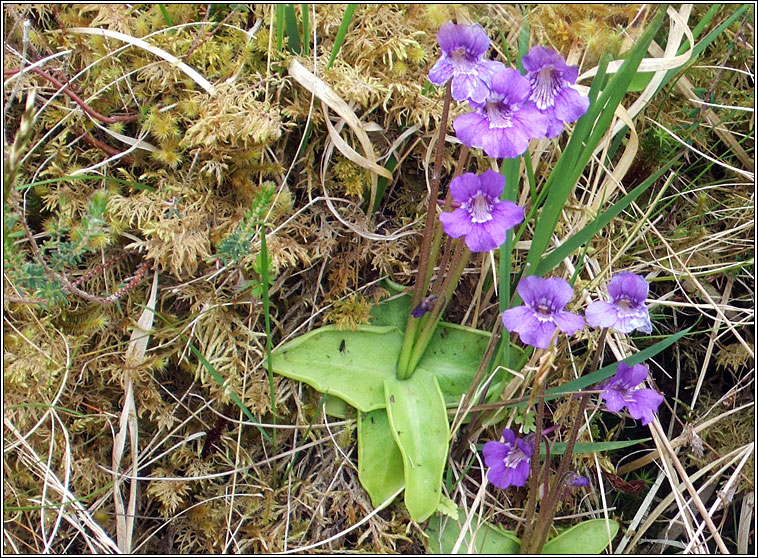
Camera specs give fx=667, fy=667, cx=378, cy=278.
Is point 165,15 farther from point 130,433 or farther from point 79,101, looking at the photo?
point 130,433

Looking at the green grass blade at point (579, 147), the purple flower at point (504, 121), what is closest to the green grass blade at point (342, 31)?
the purple flower at point (504, 121)

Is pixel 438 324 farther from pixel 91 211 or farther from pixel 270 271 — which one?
pixel 91 211

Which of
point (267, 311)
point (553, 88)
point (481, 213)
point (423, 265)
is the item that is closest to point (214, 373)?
point (267, 311)

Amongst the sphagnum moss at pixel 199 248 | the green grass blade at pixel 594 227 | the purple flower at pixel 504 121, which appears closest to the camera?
the purple flower at pixel 504 121

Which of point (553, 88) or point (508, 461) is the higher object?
point (553, 88)

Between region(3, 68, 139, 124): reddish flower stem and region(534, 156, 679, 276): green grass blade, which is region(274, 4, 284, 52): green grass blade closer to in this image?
region(3, 68, 139, 124): reddish flower stem

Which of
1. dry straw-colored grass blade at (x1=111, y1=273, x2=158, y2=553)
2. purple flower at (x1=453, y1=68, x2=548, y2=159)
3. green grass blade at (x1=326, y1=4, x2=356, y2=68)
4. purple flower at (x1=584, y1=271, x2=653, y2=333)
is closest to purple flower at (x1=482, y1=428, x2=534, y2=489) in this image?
purple flower at (x1=584, y1=271, x2=653, y2=333)

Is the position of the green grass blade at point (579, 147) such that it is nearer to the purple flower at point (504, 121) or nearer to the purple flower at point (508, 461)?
the purple flower at point (504, 121)
